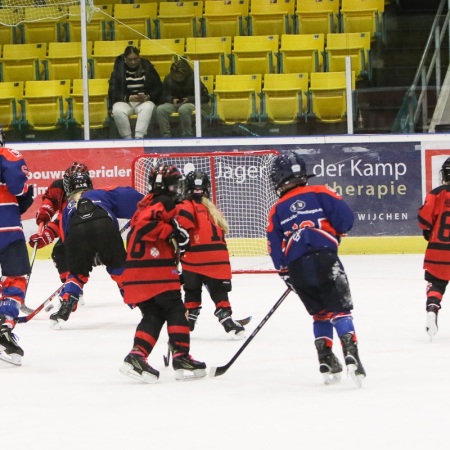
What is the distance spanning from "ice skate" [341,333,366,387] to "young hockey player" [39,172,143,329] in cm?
246

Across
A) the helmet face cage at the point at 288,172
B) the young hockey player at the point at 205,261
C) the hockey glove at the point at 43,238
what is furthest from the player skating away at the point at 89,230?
the helmet face cage at the point at 288,172

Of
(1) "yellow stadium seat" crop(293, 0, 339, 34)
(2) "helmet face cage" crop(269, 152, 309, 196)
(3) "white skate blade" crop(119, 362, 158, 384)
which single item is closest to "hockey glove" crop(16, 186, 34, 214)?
(3) "white skate blade" crop(119, 362, 158, 384)

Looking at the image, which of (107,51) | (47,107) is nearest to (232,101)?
(107,51)

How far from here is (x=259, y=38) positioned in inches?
496

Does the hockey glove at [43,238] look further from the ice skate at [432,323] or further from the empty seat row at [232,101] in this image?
the empty seat row at [232,101]

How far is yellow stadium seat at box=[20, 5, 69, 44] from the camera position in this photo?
1224 cm

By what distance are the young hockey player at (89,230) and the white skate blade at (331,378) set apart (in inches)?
92.8

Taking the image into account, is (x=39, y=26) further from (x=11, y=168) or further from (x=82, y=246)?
(x=11, y=168)

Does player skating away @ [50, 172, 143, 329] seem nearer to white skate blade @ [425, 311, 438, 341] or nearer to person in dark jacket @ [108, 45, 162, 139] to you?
white skate blade @ [425, 311, 438, 341]

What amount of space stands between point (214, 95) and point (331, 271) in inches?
253

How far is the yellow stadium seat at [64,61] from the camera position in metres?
12.2

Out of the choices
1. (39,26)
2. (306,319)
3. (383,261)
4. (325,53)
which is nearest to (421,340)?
(306,319)

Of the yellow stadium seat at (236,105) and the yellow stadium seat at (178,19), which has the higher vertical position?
the yellow stadium seat at (178,19)

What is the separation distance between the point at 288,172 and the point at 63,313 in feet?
8.50
